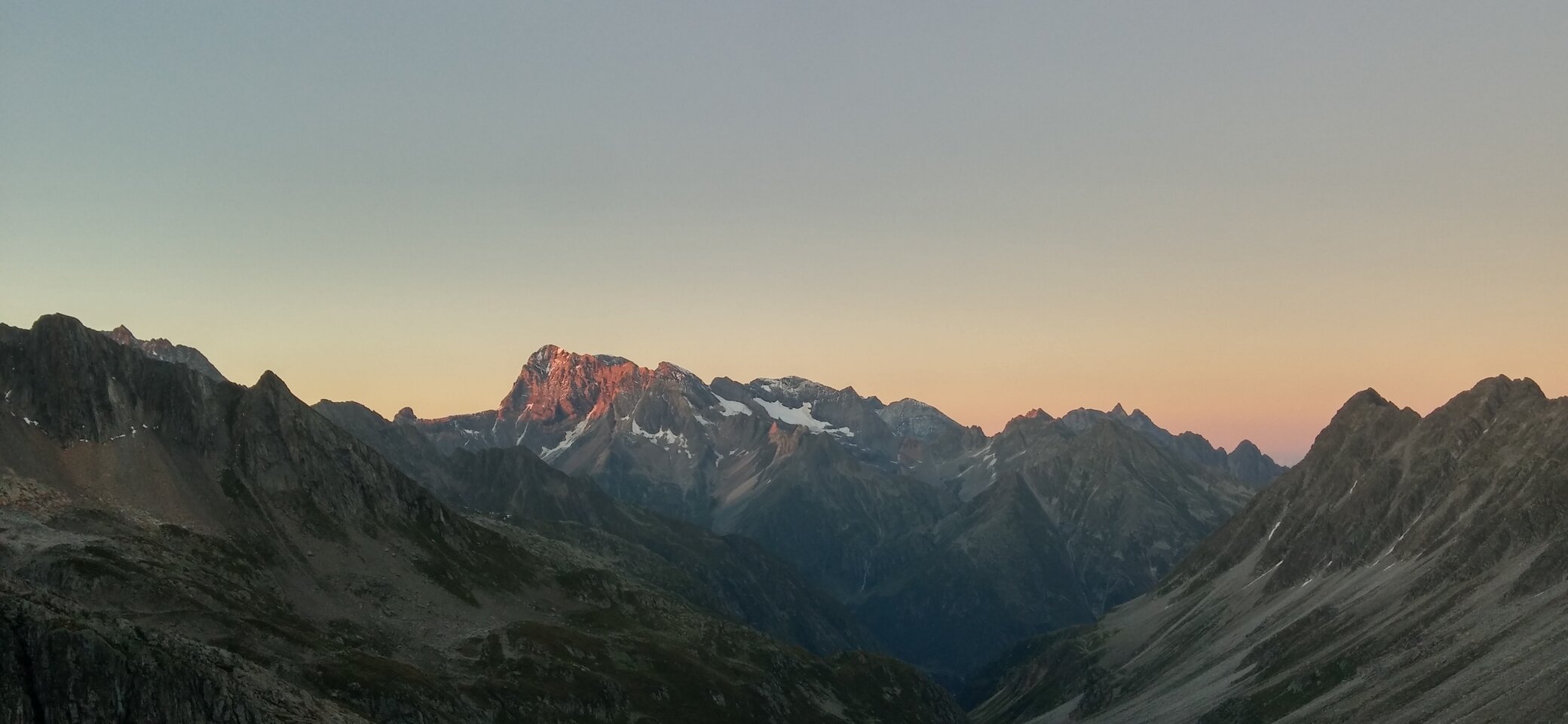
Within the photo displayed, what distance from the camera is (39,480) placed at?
19788 cm

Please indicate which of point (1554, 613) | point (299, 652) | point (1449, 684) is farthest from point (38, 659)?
point (1554, 613)

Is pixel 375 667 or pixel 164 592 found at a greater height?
pixel 164 592

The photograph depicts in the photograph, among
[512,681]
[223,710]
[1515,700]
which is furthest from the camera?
[512,681]

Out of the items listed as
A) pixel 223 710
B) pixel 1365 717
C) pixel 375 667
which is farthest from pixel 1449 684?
pixel 223 710

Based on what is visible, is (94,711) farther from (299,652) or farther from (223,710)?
(299,652)

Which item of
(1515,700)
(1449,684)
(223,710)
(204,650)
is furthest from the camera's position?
(1449,684)

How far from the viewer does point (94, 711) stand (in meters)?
107

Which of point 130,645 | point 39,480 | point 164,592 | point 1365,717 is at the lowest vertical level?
point 1365,717

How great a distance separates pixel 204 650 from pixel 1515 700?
158 m

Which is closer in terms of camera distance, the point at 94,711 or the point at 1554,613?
the point at 94,711

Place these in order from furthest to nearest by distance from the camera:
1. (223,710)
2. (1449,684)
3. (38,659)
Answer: (1449,684) → (223,710) → (38,659)

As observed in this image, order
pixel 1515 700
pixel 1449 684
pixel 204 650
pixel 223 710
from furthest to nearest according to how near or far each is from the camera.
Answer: pixel 1449 684
pixel 1515 700
pixel 204 650
pixel 223 710

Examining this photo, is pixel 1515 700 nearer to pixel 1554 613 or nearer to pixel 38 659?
pixel 1554 613

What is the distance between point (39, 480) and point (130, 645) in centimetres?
10457
